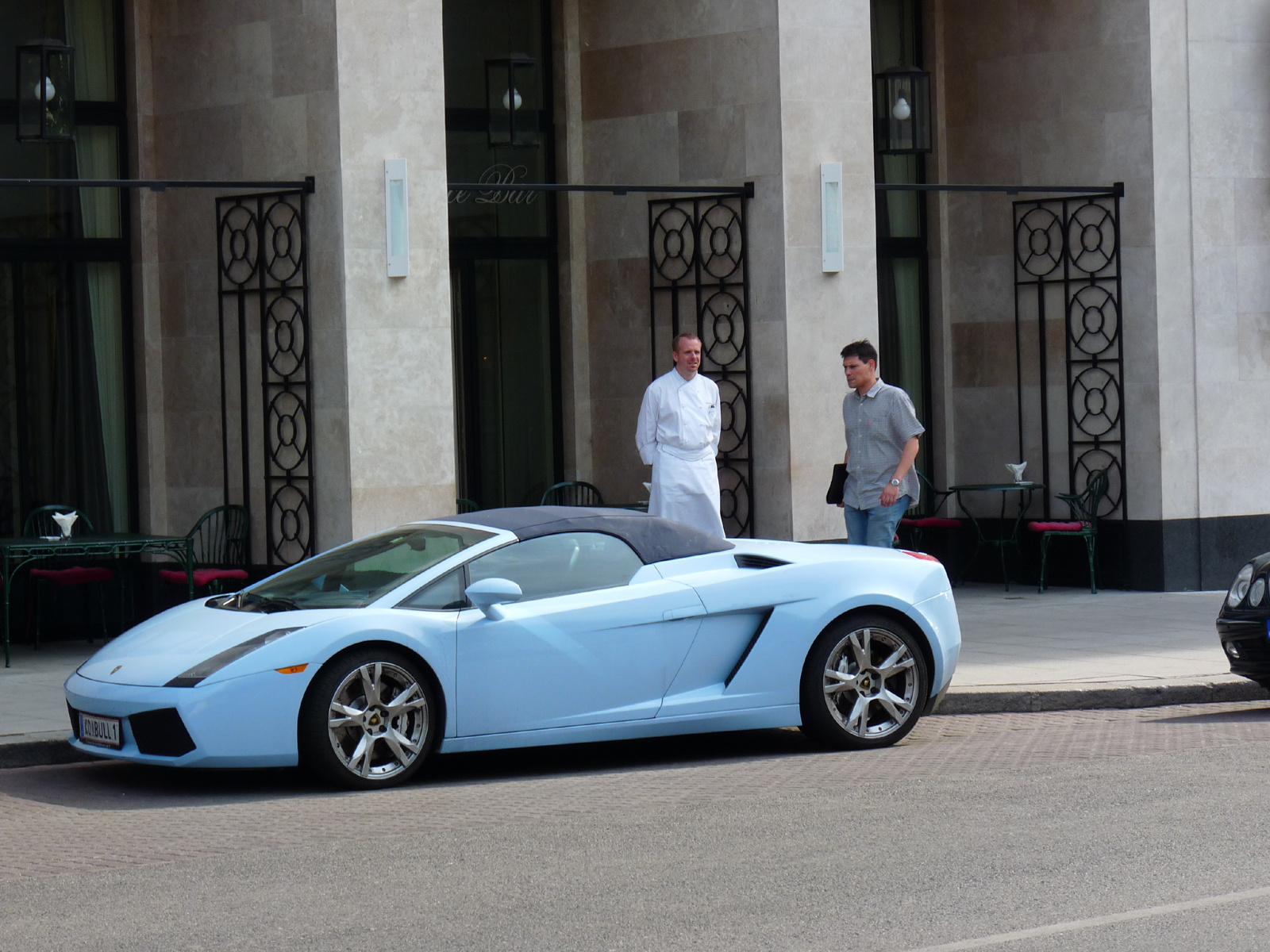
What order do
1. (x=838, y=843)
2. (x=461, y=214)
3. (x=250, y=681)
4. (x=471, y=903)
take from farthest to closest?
(x=461, y=214)
(x=250, y=681)
(x=838, y=843)
(x=471, y=903)

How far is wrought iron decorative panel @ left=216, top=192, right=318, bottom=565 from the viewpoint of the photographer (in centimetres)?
1336

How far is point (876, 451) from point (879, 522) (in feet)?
1.48

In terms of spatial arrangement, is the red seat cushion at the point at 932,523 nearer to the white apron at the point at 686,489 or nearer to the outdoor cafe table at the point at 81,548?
the white apron at the point at 686,489

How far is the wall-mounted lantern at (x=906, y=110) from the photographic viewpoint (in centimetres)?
1591

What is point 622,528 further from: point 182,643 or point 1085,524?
point 1085,524

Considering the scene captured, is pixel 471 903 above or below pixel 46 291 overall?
below

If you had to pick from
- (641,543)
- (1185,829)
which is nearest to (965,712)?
(641,543)

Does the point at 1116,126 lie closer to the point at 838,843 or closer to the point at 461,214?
the point at 461,214

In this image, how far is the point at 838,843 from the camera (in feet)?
22.5

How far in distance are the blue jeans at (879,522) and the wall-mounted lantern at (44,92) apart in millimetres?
6021

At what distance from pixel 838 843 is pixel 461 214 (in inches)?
392

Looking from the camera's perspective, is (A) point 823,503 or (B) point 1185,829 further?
(A) point 823,503

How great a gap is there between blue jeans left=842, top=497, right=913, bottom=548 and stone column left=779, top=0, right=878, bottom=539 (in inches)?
83.2

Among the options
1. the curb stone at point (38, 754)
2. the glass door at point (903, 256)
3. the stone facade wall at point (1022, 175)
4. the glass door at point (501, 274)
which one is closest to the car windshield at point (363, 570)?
the curb stone at point (38, 754)
